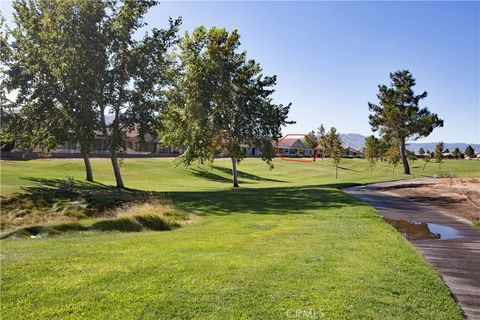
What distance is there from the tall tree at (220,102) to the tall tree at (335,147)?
1857cm

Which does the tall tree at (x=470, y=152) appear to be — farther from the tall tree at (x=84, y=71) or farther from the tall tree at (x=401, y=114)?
the tall tree at (x=84, y=71)

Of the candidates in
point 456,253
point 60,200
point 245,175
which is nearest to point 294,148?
point 245,175

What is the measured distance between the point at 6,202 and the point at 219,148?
80.5 feet

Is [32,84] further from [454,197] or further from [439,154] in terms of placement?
[439,154]

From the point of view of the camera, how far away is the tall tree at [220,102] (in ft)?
123

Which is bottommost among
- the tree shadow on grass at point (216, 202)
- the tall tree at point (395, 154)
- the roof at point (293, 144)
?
the tree shadow on grass at point (216, 202)

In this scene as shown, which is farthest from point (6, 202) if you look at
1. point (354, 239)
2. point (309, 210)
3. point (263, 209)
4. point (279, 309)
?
point (279, 309)

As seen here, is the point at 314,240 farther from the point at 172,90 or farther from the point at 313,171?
the point at 313,171

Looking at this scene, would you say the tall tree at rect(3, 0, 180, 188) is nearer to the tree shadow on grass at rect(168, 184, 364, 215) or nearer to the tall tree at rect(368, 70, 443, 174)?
the tree shadow on grass at rect(168, 184, 364, 215)

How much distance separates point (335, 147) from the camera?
56.0 m

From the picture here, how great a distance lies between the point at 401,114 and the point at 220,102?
3132 cm

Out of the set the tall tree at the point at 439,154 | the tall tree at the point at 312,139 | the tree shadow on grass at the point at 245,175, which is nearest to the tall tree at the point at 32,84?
the tree shadow on grass at the point at 245,175

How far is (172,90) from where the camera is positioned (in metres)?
35.7

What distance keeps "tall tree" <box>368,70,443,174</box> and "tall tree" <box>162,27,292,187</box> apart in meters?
26.9
